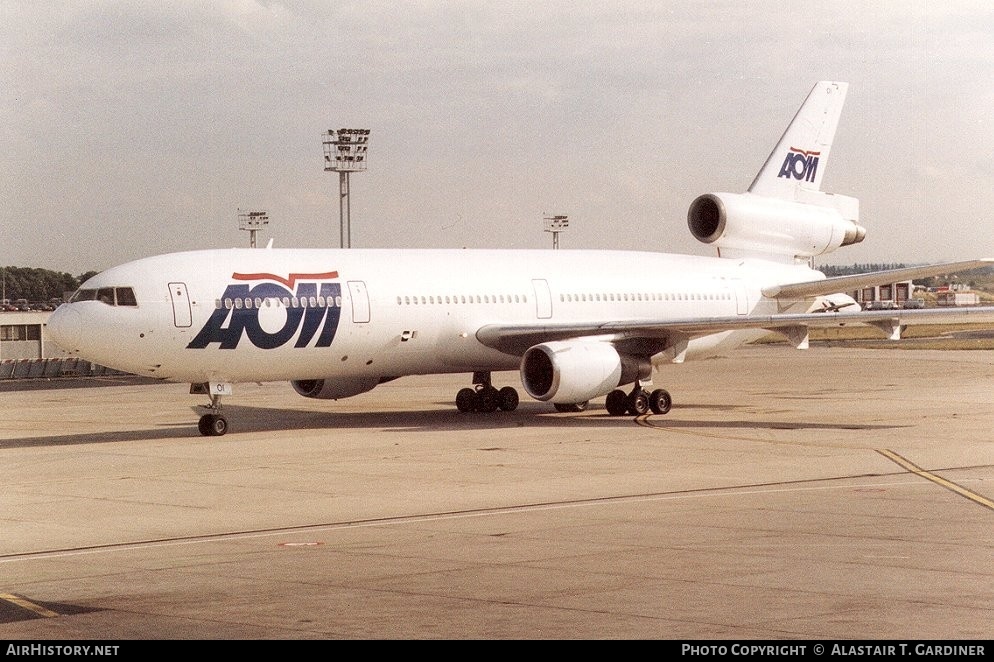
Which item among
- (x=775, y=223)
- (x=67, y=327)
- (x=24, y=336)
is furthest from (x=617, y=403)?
(x=24, y=336)

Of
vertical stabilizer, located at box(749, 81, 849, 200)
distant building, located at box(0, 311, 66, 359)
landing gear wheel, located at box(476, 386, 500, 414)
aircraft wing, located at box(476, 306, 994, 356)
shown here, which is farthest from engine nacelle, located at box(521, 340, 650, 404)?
distant building, located at box(0, 311, 66, 359)

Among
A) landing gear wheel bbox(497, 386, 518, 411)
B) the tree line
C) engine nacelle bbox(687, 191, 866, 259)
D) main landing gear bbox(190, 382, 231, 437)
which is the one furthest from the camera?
the tree line

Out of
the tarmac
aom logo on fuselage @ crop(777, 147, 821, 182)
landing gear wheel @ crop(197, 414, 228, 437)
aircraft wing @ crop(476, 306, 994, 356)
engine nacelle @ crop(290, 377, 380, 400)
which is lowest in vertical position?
the tarmac

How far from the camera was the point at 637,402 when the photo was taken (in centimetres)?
3359

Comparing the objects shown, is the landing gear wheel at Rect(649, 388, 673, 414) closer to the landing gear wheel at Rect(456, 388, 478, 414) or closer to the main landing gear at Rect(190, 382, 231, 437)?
the landing gear wheel at Rect(456, 388, 478, 414)

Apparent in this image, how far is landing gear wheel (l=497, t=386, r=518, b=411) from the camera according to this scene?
36094 mm

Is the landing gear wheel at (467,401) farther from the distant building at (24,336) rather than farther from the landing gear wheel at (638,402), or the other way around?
the distant building at (24,336)

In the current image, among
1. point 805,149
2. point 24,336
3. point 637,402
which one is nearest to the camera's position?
point 637,402

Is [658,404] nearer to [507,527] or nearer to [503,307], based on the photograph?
[503,307]

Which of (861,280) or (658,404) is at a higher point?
(861,280)

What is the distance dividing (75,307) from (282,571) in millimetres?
16681

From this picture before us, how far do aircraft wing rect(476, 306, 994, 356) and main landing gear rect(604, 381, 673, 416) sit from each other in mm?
1059

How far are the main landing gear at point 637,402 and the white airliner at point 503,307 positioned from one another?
0.04m

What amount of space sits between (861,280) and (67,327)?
2050 cm
